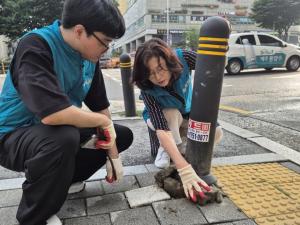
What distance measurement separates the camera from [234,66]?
13141 millimetres

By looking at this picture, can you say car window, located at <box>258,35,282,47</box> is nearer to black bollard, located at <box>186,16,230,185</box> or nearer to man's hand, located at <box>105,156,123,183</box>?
black bollard, located at <box>186,16,230,185</box>

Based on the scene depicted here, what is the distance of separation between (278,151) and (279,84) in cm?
674

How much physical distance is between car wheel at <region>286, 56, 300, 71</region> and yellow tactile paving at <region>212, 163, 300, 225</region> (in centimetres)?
1150

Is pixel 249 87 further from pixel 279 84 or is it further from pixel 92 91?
pixel 92 91

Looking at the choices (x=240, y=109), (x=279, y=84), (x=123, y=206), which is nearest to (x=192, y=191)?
(x=123, y=206)

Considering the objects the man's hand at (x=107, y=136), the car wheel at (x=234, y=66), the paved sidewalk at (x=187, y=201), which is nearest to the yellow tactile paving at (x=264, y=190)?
the paved sidewalk at (x=187, y=201)

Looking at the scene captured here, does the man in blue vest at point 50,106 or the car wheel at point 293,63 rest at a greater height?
the man in blue vest at point 50,106

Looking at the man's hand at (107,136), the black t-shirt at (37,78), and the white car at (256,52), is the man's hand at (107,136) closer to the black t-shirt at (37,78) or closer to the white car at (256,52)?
the black t-shirt at (37,78)

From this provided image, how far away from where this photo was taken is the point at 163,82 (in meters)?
2.68

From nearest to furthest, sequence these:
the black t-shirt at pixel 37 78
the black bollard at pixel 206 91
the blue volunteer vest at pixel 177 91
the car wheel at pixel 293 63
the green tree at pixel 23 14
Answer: the black t-shirt at pixel 37 78 < the black bollard at pixel 206 91 < the blue volunteer vest at pixel 177 91 < the car wheel at pixel 293 63 < the green tree at pixel 23 14

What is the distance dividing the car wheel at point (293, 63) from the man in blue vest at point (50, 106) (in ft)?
41.5

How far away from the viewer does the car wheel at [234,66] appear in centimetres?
1305

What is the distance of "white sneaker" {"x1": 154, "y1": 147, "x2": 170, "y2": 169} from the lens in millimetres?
3041

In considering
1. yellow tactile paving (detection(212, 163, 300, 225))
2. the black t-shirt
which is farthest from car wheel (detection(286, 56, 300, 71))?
the black t-shirt
